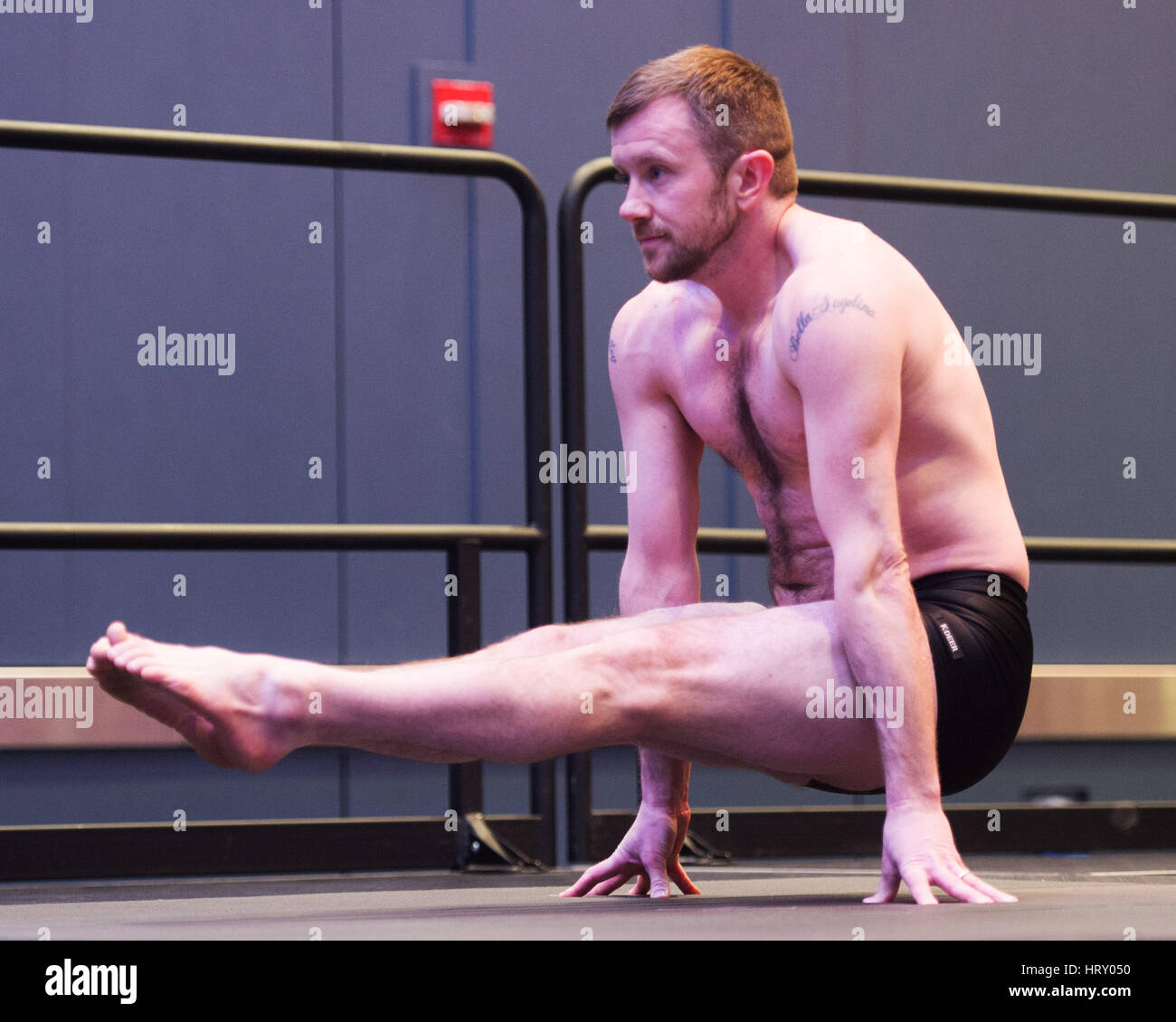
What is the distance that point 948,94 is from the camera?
412 centimetres

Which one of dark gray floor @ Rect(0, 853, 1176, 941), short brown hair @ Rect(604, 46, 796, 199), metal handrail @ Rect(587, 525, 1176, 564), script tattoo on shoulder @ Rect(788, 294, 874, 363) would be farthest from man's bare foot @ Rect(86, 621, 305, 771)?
metal handrail @ Rect(587, 525, 1176, 564)

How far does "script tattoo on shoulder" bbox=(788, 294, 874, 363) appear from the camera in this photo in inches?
62.6

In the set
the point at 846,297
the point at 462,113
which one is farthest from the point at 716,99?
the point at 462,113

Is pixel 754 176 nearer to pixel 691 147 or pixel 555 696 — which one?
pixel 691 147

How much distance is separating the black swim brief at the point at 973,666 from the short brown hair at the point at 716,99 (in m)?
0.48

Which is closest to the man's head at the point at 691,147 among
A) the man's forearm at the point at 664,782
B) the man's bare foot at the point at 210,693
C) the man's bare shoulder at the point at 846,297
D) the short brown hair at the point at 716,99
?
the short brown hair at the point at 716,99

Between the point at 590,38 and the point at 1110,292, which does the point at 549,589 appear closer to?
the point at 590,38

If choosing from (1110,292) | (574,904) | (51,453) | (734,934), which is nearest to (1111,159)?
(1110,292)

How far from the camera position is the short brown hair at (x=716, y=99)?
1716 mm

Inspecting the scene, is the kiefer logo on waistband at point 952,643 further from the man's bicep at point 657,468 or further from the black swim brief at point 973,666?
the man's bicep at point 657,468

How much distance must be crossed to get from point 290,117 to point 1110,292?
217 centimetres

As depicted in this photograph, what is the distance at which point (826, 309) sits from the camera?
62.8 inches

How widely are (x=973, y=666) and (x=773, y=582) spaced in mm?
295

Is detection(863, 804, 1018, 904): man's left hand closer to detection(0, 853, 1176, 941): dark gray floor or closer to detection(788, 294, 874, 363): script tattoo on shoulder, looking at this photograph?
detection(0, 853, 1176, 941): dark gray floor
